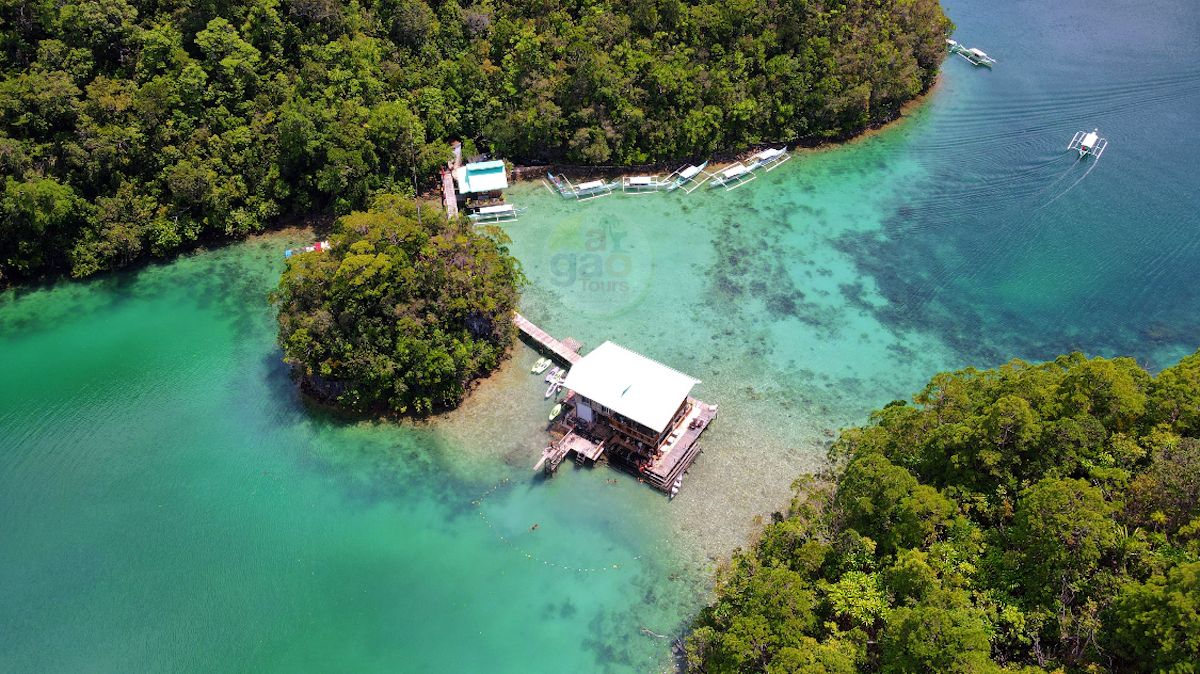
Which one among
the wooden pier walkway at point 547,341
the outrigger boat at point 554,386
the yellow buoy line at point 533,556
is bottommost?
the yellow buoy line at point 533,556

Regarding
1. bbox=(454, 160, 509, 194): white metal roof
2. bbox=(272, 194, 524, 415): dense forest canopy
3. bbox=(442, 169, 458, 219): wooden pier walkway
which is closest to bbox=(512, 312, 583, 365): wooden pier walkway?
bbox=(272, 194, 524, 415): dense forest canopy

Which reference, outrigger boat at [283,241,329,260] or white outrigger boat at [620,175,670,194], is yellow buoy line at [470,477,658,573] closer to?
outrigger boat at [283,241,329,260]

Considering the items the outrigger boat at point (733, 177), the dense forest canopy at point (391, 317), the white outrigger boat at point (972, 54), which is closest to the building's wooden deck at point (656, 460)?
the dense forest canopy at point (391, 317)

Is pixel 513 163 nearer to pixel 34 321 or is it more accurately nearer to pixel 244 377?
pixel 244 377

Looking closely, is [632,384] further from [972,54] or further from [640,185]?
[972,54]

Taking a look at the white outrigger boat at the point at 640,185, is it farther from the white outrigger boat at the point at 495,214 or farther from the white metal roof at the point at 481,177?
the white metal roof at the point at 481,177

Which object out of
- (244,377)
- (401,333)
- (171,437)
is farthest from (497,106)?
(171,437)

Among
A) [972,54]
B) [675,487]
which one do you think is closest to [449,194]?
[675,487]
